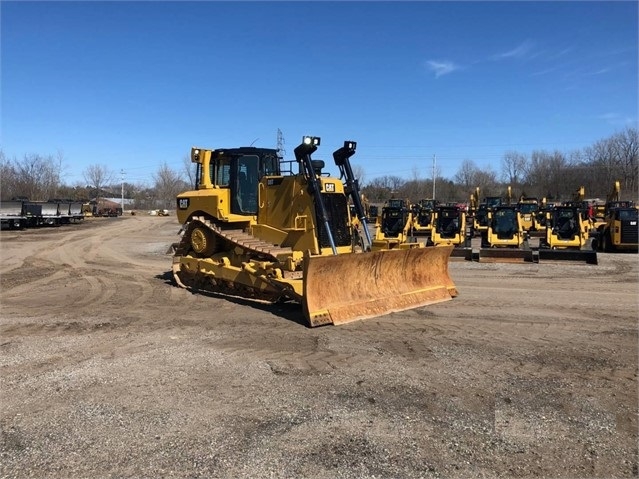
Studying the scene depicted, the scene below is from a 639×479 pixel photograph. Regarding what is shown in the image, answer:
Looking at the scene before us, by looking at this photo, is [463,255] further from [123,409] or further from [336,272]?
[123,409]

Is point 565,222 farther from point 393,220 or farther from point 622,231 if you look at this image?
point 393,220

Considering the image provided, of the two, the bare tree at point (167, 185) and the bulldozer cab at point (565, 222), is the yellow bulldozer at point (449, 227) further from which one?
the bare tree at point (167, 185)

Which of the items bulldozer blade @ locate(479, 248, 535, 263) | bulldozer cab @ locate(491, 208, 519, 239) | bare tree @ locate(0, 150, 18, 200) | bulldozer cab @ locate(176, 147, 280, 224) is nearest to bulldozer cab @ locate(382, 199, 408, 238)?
bulldozer cab @ locate(491, 208, 519, 239)

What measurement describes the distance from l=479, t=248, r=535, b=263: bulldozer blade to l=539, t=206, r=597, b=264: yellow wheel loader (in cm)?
54

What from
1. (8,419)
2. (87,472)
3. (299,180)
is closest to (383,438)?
(87,472)

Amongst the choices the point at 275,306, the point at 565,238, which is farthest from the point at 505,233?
the point at 275,306

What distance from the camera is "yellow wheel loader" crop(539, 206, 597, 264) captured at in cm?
1579

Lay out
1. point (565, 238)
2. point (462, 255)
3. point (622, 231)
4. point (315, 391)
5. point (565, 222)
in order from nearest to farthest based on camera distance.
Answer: point (315, 391)
point (462, 255)
point (622, 231)
point (565, 238)
point (565, 222)

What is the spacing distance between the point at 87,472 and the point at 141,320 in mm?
4602

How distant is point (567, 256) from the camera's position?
15852 millimetres

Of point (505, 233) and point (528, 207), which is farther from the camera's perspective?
point (528, 207)

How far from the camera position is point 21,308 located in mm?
8992

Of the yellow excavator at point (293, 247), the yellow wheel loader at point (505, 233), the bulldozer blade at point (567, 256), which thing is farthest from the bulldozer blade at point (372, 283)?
the bulldozer blade at point (567, 256)

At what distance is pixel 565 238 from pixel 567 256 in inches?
145
